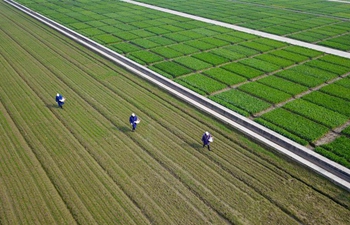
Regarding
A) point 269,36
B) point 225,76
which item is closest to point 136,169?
point 225,76

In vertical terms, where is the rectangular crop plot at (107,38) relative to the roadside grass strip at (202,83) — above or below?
above

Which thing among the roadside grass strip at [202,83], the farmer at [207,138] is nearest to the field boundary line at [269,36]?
the roadside grass strip at [202,83]

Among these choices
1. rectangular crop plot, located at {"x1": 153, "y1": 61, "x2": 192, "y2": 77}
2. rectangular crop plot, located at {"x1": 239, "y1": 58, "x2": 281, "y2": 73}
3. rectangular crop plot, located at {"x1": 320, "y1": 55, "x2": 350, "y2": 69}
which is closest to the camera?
rectangular crop plot, located at {"x1": 153, "y1": 61, "x2": 192, "y2": 77}

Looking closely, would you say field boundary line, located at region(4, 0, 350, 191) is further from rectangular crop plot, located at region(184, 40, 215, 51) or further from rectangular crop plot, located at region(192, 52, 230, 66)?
rectangular crop plot, located at region(184, 40, 215, 51)

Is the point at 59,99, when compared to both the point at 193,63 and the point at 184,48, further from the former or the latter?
the point at 184,48

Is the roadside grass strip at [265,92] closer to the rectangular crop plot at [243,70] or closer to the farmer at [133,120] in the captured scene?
the rectangular crop plot at [243,70]

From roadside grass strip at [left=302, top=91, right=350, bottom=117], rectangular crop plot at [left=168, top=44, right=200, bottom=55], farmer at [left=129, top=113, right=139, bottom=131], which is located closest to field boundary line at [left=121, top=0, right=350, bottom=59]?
rectangular crop plot at [left=168, top=44, right=200, bottom=55]
